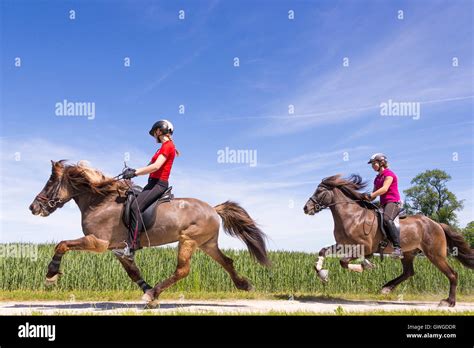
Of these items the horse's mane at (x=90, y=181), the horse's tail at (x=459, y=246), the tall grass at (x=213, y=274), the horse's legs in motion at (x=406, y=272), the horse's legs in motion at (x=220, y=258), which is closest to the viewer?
the horse's mane at (x=90, y=181)

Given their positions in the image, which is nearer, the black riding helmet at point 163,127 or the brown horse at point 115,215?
the brown horse at point 115,215

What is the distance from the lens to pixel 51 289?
13.1 m

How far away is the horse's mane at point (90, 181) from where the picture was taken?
853cm

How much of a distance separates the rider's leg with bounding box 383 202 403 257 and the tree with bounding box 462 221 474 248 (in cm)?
4658

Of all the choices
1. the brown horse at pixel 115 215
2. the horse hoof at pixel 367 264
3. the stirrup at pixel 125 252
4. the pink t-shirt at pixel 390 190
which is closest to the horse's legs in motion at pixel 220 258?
the brown horse at pixel 115 215

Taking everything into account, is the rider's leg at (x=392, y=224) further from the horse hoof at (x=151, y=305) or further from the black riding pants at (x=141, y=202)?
the horse hoof at (x=151, y=305)

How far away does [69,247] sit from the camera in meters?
7.89

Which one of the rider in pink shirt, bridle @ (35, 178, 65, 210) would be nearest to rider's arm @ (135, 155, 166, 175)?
bridle @ (35, 178, 65, 210)

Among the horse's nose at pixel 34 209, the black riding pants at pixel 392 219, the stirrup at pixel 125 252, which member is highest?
the horse's nose at pixel 34 209

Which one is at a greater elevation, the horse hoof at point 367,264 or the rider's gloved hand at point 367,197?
the rider's gloved hand at point 367,197

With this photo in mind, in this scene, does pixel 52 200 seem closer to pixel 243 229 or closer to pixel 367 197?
pixel 243 229

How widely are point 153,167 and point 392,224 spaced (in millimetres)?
5579

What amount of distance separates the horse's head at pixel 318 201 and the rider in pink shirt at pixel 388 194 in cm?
98
